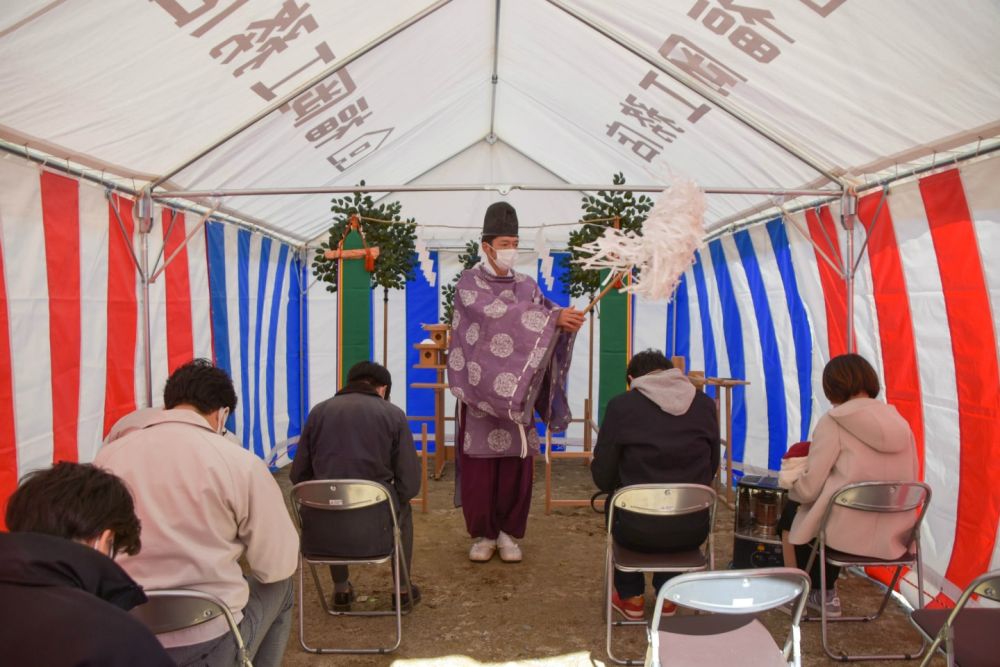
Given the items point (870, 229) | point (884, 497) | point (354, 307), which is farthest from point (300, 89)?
point (884, 497)

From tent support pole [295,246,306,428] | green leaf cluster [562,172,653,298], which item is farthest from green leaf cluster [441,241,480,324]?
tent support pole [295,246,306,428]

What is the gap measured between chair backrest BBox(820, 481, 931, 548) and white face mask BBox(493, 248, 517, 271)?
75.3 inches

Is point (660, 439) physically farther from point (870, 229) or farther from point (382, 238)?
point (382, 238)

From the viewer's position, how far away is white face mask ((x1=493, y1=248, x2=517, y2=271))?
3.73 meters

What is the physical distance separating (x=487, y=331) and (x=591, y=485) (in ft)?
9.18

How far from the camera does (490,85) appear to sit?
5785mm

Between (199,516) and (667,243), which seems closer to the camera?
(199,516)

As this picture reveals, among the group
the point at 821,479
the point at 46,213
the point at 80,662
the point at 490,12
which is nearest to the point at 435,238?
the point at 490,12

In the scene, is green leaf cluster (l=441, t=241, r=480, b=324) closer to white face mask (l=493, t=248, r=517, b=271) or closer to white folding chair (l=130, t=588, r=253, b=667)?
white face mask (l=493, t=248, r=517, b=271)

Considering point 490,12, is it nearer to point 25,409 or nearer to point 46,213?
point 46,213

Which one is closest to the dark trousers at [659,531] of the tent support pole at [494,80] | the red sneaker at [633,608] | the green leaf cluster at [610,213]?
the red sneaker at [633,608]

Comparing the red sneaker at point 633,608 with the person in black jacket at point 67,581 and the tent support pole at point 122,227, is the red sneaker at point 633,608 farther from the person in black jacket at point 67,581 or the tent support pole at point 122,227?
the tent support pole at point 122,227

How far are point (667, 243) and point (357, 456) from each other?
5.16 feet

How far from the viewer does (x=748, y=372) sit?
18.5ft
